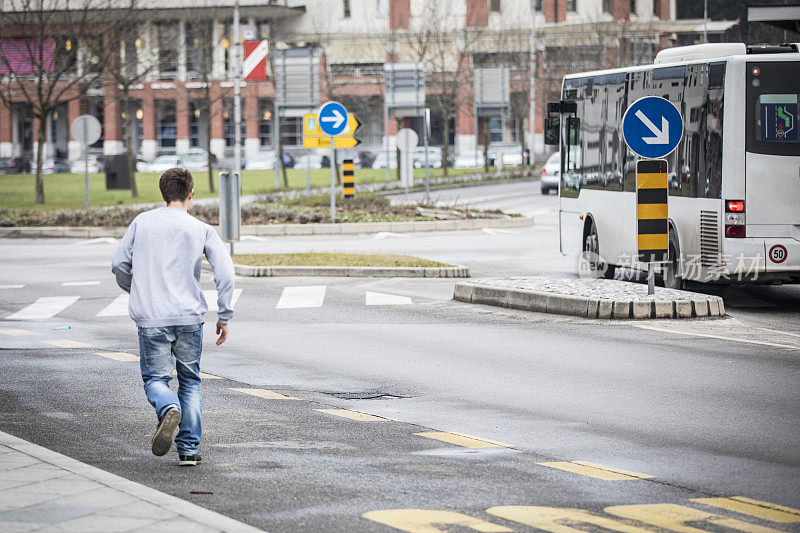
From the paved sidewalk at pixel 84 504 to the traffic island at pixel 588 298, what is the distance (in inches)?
332

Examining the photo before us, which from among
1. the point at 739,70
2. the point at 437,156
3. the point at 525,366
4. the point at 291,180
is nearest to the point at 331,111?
the point at 739,70

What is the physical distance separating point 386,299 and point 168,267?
31.4ft

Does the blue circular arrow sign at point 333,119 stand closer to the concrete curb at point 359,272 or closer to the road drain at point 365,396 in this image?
the concrete curb at point 359,272

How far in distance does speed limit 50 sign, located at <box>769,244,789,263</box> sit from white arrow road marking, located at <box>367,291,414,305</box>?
4140 millimetres

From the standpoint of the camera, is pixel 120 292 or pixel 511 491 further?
pixel 120 292

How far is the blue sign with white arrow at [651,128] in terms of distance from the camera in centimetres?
1509

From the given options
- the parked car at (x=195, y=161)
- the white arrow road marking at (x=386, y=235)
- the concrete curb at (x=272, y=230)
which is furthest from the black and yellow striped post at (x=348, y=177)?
the parked car at (x=195, y=161)

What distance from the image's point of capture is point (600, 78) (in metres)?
19.3

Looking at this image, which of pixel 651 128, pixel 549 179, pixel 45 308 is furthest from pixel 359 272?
pixel 549 179

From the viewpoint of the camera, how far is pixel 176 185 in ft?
24.4

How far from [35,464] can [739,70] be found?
10.6m

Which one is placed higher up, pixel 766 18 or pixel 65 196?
pixel 766 18

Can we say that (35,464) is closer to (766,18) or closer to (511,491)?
(511,491)

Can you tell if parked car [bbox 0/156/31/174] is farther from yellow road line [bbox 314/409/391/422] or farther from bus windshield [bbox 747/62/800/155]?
yellow road line [bbox 314/409/391/422]
